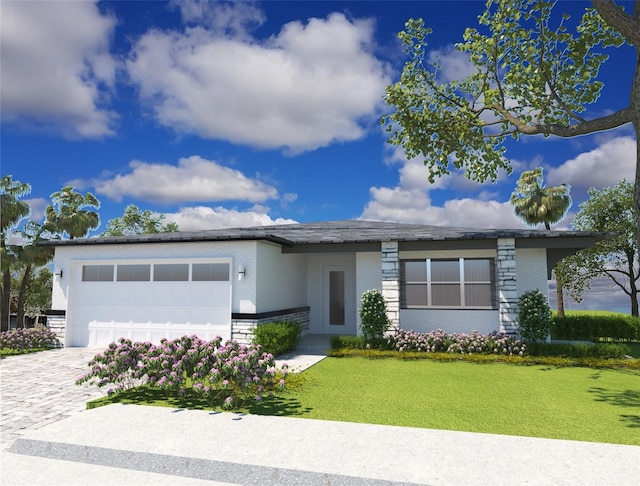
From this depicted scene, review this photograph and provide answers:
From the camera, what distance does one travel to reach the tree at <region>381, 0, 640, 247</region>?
1141 centimetres

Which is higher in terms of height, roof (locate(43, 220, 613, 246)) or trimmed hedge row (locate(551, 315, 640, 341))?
roof (locate(43, 220, 613, 246))

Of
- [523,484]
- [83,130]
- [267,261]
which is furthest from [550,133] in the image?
[83,130]

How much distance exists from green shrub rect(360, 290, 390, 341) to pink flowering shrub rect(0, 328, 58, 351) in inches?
398

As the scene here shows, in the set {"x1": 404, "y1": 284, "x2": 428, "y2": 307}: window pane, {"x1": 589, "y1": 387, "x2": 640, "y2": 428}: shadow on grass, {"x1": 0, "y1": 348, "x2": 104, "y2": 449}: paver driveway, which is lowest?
{"x1": 0, "y1": 348, "x2": 104, "y2": 449}: paver driveway

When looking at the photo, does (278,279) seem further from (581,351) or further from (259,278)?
(581,351)

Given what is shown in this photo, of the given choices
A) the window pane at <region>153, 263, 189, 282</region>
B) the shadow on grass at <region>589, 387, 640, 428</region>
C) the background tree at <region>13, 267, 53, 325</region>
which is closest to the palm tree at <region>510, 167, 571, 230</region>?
the shadow on grass at <region>589, 387, 640, 428</region>

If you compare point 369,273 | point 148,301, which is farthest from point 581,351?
point 148,301

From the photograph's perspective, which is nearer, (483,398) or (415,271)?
(483,398)

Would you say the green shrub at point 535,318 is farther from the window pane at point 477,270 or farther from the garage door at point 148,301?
the garage door at point 148,301

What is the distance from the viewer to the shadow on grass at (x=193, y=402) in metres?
6.45

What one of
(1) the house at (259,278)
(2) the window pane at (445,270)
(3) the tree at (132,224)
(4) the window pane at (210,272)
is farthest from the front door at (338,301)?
(3) the tree at (132,224)

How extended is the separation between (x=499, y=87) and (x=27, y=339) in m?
16.6

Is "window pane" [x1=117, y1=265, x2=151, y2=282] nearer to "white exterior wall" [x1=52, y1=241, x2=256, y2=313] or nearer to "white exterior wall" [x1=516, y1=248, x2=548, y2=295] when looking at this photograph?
"white exterior wall" [x1=52, y1=241, x2=256, y2=313]

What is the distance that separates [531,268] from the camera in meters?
12.8
